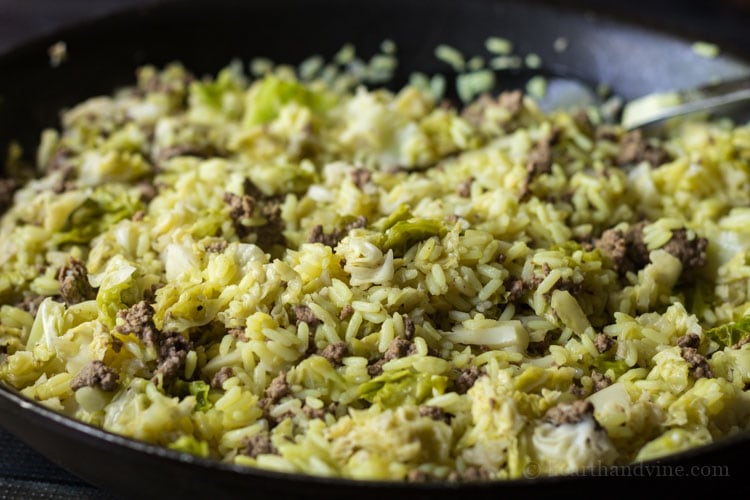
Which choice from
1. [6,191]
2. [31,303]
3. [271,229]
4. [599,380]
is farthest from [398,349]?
[6,191]

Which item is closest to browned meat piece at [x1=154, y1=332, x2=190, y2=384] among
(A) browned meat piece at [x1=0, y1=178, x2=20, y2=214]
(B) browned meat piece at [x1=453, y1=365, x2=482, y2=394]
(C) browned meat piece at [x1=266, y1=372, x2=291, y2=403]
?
(C) browned meat piece at [x1=266, y1=372, x2=291, y2=403]

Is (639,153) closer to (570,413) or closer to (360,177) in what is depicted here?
(360,177)

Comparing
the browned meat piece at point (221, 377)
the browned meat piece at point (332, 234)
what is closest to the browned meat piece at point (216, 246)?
the browned meat piece at point (332, 234)

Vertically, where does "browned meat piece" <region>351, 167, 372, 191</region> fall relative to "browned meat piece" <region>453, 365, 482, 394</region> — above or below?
above

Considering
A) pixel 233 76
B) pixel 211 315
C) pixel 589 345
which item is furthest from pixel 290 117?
pixel 589 345

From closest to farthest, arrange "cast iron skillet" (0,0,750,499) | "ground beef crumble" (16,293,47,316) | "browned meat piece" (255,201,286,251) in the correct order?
"ground beef crumble" (16,293,47,316), "browned meat piece" (255,201,286,251), "cast iron skillet" (0,0,750,499)

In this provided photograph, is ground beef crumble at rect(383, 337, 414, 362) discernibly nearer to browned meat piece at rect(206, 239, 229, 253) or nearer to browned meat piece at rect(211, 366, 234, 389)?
browned meat piece at rect(211, 366, 234, 389)

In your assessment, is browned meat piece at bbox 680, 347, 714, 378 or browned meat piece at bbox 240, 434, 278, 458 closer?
browned meat piece at bbox 240, 434, 278, 458
